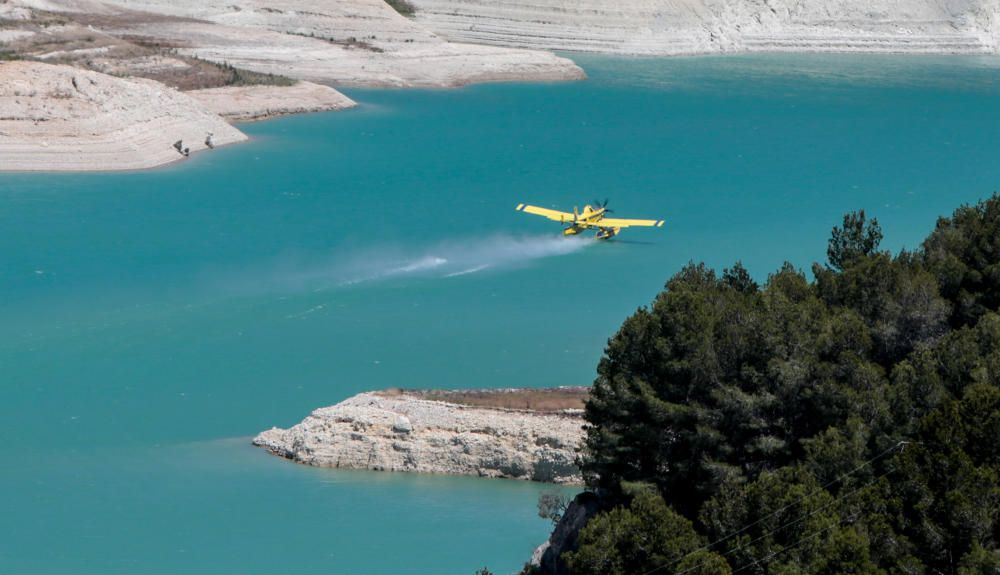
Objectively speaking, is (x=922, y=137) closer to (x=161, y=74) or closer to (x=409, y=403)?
(x=161, y=74)

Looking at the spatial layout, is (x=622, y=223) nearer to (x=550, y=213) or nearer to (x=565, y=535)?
(x=550, y=213)

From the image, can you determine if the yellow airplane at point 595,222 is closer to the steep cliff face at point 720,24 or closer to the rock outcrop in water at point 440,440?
the rock outcrop in water at point 440,440

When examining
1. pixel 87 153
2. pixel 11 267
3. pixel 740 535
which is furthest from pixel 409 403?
pixel 87 153

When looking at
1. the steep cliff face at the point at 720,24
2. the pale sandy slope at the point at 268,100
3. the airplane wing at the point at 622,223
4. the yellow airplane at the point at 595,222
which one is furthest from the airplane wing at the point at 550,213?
the steep cliff face at the point at 720,24

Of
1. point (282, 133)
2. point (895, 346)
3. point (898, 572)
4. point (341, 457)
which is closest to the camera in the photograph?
point (898, 572)

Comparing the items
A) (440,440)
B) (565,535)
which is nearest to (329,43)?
(440,440)

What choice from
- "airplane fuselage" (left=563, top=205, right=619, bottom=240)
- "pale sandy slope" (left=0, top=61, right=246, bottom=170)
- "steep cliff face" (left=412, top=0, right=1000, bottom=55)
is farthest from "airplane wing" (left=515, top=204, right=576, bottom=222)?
"steep cliff face" (left=412, top=0, right=1000, bottom=55)

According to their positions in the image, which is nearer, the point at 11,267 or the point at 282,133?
the point at 11,267
